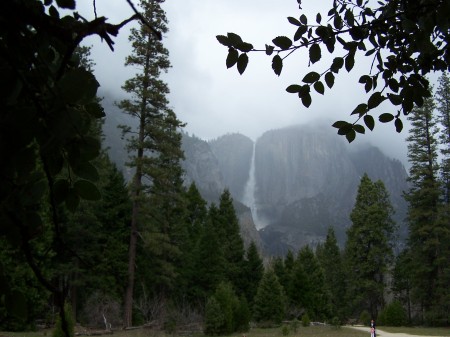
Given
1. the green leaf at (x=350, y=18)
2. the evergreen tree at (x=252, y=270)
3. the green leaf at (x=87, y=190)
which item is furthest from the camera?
the evergreen tree at (x=252, y=270)

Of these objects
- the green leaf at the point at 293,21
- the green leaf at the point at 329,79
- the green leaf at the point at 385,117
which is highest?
the green leaf at the point at 293,21

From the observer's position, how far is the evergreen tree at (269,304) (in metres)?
27.5

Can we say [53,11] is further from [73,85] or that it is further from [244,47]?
[244,47]

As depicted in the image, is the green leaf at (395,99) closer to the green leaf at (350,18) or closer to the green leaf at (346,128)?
the green leaf at (346,128)

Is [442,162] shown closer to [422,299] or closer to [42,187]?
[422,299]

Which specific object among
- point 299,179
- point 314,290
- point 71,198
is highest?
point 299,179

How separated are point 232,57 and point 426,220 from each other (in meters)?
29.4

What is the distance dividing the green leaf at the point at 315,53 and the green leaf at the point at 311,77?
64 millimetres

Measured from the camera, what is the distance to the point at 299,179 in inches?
4973

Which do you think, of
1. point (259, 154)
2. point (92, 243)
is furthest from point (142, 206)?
point (259, 154)

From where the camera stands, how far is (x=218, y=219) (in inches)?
1436

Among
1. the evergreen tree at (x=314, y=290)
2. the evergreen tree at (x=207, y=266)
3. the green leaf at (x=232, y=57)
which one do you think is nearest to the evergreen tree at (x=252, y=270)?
the evergreen tree at (x=314, y=290)

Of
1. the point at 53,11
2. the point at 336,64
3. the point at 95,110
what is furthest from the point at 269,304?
the point at 53,11

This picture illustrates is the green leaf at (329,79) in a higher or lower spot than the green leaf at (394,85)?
lower
